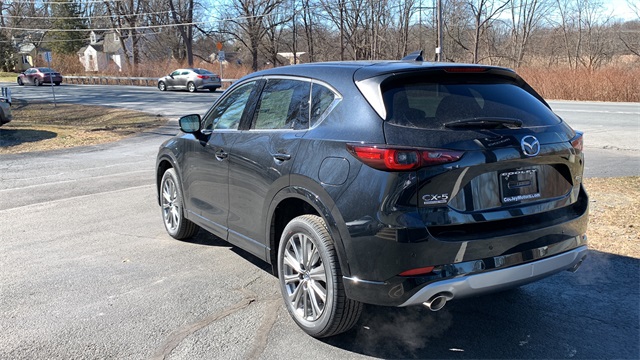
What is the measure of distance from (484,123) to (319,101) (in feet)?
3.74

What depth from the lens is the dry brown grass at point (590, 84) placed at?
24797mm

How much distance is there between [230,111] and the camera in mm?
4914

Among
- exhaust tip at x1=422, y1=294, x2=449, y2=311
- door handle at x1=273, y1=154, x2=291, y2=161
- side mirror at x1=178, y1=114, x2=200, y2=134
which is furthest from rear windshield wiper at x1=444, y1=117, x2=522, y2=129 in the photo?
side mirror at x1=178, y1=114, x2=200, y2=134

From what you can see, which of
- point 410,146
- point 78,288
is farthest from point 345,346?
point 78,288

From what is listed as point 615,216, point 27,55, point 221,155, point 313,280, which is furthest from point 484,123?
point 27,55

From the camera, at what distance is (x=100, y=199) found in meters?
8.04

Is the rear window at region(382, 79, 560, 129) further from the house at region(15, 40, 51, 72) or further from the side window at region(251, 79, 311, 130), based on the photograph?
the house at region(15, 40, 51, 72)

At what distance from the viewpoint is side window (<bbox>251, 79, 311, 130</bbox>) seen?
3.94m

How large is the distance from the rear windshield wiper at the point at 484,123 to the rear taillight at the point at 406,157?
229 millimetres

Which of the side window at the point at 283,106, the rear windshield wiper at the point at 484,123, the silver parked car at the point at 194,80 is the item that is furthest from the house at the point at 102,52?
the rear windshield wiper at the point at 484,123

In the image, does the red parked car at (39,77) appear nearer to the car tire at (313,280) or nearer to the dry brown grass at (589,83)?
the dry brown grass at (589,83)

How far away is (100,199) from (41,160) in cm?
515

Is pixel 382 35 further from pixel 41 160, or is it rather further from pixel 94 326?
pixel 94 326

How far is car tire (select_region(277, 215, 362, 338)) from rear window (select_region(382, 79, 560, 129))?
88 cm
